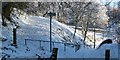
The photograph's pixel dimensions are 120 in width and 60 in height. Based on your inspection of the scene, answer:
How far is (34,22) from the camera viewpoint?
2877 centimetres

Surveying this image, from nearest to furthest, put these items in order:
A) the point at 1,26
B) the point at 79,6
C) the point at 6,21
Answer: the point at 1,26 → the point at 6,21 → the point at 79,6

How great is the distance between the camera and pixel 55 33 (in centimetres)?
2842

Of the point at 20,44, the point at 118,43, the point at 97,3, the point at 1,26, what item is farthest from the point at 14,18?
the point at 97,3

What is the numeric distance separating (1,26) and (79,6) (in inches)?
531

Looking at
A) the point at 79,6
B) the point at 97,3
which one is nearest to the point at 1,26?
the point at 79,6

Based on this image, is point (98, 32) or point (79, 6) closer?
point (79, 6)

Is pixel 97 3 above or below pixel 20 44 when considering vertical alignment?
above

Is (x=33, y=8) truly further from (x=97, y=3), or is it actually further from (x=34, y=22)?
(x=97, y=3)

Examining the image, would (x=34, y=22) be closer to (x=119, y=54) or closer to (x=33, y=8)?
(x=33, y=8)

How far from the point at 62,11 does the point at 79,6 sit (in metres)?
2.36

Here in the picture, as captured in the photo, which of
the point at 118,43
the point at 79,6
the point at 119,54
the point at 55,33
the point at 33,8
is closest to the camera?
the point at 119,54

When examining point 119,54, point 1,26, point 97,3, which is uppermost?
point 97,3

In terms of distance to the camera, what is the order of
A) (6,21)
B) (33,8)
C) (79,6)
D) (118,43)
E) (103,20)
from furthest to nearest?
1. (103,20)
2. (79,6)
3. (33,8)
4. (6,21)
5. (118,43)

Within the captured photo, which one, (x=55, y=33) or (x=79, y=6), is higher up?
(x=79, y=6)
